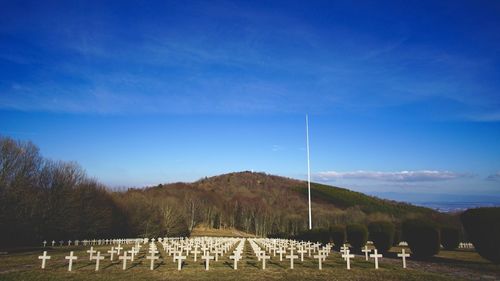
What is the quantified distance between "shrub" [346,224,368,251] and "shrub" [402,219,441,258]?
7786mm

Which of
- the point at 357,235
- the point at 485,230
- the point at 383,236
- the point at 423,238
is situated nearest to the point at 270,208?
the point at 357,235

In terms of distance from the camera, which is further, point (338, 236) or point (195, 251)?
point (338, 236)

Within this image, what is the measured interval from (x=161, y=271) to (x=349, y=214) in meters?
101

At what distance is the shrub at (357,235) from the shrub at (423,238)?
7.79 metres

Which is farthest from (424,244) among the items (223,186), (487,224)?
(223,186)

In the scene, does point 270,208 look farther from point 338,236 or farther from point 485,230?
point 485,230

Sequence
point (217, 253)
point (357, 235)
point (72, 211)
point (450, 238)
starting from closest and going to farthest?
point (217, 253)
point (357, 235)
point (450, 238)
point (72, 211)

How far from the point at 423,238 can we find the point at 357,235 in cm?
931

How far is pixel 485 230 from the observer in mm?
18312

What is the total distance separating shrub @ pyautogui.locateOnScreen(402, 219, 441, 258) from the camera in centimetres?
2261

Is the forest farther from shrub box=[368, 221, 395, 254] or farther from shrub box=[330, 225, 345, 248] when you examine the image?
shrub box=[368, 221, 395, 254]

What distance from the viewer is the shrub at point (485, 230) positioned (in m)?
18.0

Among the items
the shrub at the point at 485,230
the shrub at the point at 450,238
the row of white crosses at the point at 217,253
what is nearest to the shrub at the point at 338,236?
the row of white crosses at the point at 217,253

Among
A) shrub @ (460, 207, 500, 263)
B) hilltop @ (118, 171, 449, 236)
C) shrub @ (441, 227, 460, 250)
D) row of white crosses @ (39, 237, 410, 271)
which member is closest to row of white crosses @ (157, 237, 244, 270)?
row of white crosses @ (39, 237, 410, 271)
